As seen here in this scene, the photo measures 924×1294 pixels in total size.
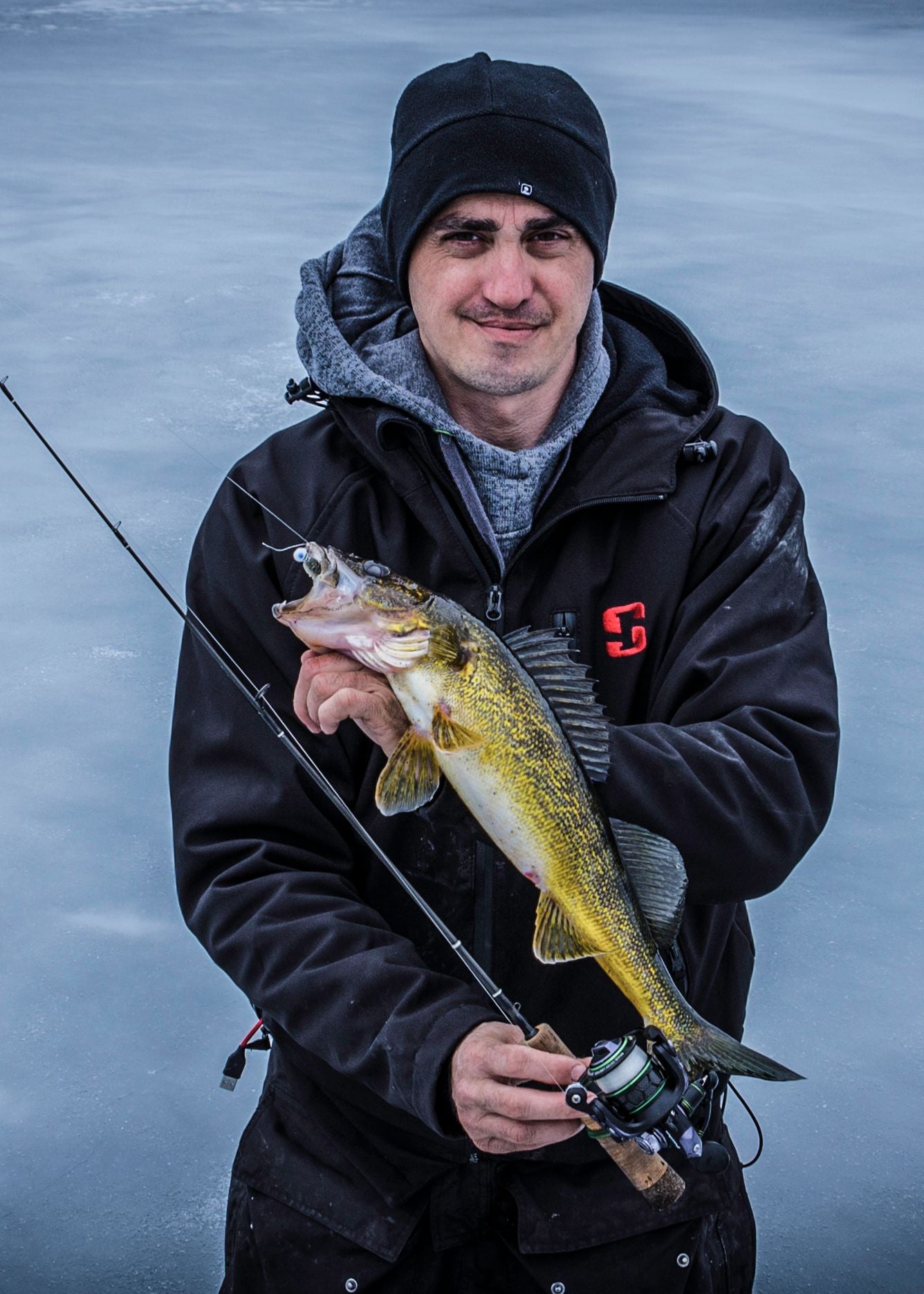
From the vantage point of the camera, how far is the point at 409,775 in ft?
6.47

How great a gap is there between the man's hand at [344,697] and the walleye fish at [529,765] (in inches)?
1.0

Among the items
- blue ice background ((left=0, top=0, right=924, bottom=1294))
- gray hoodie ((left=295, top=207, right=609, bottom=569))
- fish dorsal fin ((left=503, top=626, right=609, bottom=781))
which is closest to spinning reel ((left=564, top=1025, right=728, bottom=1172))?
fish dorsal fin ((left=503, top=626, right=609, bottom=781))

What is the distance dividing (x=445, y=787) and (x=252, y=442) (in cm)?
263

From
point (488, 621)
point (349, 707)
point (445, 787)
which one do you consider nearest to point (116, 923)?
point (445, 787)

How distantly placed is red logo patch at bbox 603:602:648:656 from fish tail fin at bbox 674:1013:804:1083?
0.61m

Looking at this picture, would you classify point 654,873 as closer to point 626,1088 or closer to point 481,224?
point 626,1088

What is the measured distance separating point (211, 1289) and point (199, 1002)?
624 millimetres

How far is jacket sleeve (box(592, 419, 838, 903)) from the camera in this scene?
216 cm

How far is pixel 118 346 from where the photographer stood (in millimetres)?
5426

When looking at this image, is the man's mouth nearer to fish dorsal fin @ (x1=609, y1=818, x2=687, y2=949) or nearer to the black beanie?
the black beanie

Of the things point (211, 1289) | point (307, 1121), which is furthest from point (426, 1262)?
point (211, 1289)

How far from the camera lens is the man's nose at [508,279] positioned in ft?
7.86

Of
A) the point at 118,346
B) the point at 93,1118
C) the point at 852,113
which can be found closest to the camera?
the point at 93,1118

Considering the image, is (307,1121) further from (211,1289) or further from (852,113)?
(852,113)
